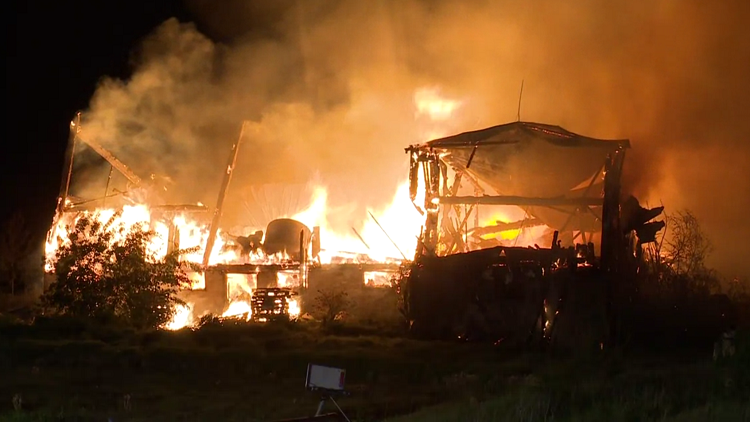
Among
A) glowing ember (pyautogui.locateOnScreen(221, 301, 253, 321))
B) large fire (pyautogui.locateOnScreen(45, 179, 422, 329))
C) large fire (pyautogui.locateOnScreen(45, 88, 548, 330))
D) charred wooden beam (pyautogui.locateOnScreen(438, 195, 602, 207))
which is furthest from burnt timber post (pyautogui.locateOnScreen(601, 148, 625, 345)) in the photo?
glowing ember (pyautogui.locateOnScreen(221, 301, 253, 321))

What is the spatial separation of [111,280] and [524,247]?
30.5 ft

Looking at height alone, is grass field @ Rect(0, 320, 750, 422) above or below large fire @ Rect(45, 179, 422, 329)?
below

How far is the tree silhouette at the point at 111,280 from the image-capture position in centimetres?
1800

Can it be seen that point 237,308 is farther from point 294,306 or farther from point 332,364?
point 332,364

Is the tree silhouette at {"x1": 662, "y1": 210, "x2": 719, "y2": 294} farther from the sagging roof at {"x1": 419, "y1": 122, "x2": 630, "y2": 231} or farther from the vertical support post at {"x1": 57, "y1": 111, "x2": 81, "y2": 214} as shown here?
the vertical support post at {"x1": 57, "y1": 111, "x2": 81, "y2": 214}

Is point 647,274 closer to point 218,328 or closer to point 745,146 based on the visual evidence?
point 745,146

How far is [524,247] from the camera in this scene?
15.6m

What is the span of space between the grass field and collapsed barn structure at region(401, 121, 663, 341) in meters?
0.81

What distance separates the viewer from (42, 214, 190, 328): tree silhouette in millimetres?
18000

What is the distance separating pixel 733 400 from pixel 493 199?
998 centimetres

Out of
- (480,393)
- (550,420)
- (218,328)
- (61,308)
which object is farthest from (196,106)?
(550,420)

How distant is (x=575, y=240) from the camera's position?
883 inches

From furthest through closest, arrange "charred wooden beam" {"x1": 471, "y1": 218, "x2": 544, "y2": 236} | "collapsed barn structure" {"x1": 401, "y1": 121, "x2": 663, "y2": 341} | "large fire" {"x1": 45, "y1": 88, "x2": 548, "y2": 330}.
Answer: "large fire" {"x1": 45, "y1": 88, "x2": 548, "y2": 330} → "charred wooden beam" {"x1": 471, "y1": 218, "x2": 544, "y2": 236} → "collapsed barn structure" {"x1": 401, "y1": 121, "x2": 663, "y2": 341}

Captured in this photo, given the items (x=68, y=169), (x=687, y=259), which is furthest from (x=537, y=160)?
(x=68, y=169)
